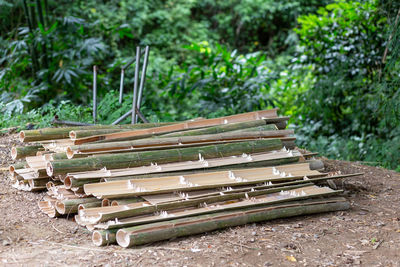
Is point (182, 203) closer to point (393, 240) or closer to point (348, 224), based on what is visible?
point (348, 224)

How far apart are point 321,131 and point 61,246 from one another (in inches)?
217

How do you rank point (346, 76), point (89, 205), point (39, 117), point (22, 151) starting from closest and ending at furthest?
point (89, 205)
point (22, 151)
point (39, 117)
point (346, 76)

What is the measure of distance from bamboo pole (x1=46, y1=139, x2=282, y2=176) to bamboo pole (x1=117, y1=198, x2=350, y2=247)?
624 mm

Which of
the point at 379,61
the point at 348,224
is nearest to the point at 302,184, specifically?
the point at 348,224

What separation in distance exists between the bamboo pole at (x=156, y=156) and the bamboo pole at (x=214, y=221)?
0.62 metres

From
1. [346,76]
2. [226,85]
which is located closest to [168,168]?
[226,85]

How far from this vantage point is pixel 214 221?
287cm

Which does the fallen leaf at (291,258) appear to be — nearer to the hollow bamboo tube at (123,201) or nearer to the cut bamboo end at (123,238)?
the cut bamboo end at (123,238)

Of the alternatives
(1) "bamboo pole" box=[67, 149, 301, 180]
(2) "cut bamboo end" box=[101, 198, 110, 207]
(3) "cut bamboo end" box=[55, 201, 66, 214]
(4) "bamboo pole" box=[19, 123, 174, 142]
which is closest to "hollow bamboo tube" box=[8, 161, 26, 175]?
(4) "bamboo pole" box=[19, 123, 174, 142]

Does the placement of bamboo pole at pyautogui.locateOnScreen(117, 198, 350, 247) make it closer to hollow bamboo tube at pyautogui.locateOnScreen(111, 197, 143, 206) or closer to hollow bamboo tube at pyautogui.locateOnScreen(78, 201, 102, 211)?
hollow bamboo tube at pyautogui.locateOnScreen(111, 197, 143, 206)

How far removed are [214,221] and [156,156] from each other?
72 centimetres

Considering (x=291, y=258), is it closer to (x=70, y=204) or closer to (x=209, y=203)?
(x=209, y=203)

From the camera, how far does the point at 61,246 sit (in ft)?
8.78

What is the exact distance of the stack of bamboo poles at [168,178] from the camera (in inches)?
111
